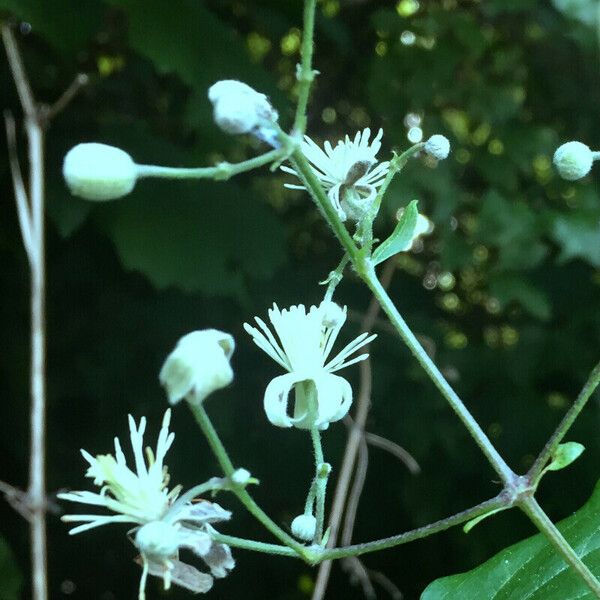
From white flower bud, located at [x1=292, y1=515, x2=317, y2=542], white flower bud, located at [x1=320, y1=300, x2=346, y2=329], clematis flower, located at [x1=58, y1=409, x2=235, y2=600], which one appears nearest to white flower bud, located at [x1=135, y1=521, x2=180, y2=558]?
clematis flower, located at [x1=58, y1=409, x2=235, y2=600]

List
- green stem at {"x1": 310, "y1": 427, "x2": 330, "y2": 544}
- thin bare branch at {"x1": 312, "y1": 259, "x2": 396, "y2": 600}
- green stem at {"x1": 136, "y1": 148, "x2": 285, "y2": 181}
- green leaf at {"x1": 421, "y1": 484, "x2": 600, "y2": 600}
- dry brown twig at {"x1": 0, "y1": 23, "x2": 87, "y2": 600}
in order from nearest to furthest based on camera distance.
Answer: green stem at {"x1": 136, "y1": 148, "x2": 285, "y2": 181} → green stem at {"x1": 310, "y1": 427, "x2": 330, "y2": 544} → green leaf at {"x1": 421, "y1": 484, "x2": 600, "y2": 600} → dry brown twig at {"x1": 0, "y1": 23, "x2": 87, "y2": 600} → thin bare branch at {"x1": 312, "y1": 259, "x2": 396, "y2": 600}

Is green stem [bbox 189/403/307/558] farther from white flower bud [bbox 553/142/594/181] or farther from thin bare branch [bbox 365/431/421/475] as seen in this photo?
thin bare branch [bbox 365/431/421/475]

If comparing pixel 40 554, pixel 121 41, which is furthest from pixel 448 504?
pixel 121 41

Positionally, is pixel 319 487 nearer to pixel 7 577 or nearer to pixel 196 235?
pixel 7 577

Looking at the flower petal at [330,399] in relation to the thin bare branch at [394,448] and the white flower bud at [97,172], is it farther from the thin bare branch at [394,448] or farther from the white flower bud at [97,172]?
the thin bare branch at [394,448]

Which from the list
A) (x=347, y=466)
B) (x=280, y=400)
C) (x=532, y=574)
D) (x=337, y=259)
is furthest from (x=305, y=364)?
(x=337, y=259)

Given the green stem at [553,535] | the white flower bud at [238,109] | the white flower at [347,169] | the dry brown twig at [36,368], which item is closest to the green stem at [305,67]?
the white flower bud at [238,109]
